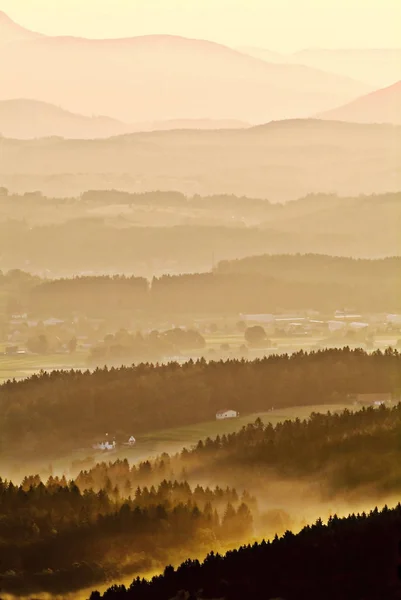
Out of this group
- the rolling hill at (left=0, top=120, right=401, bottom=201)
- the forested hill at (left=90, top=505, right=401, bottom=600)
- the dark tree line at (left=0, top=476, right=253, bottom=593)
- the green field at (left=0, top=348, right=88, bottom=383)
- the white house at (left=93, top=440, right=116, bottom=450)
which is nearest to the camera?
the forested hill at (left=90, top=505, right=401, bottom=600)

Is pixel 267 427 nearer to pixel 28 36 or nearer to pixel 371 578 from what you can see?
pixel 371 578

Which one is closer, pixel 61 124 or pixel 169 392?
pixel 169 392

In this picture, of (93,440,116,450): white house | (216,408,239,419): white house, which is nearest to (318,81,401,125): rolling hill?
(216,408,239,419): white house

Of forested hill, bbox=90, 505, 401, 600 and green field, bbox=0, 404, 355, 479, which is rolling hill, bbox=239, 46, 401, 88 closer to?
green field, bbox=0, 404, 355, 479

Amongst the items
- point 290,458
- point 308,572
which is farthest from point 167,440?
point 308,572

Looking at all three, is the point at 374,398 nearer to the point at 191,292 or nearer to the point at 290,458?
the point at 290,458

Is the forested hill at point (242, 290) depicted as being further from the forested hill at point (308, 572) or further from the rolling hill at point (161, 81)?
the forested hill at point (308, 572)

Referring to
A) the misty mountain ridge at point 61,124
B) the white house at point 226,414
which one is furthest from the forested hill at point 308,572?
the misty mountain ridge at point 61,124
